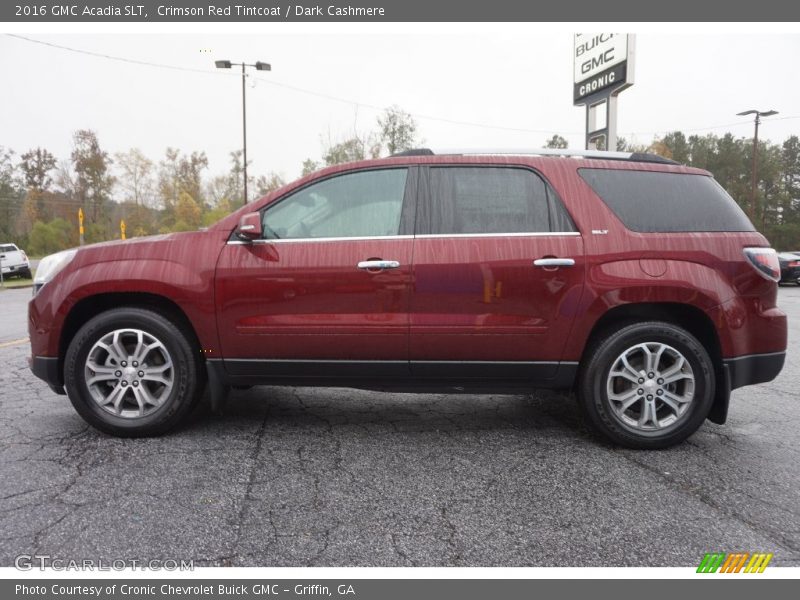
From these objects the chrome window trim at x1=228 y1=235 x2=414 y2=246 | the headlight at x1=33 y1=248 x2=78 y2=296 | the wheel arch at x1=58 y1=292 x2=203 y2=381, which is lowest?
the wheel arch at x1=58 y1=292 x2=203 y2=381

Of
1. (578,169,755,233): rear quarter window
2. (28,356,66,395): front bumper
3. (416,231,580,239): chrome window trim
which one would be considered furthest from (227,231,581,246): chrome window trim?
(28,356,66,395): front bumper

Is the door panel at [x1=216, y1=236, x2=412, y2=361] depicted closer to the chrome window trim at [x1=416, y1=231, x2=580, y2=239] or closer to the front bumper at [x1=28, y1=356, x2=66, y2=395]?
the chrome window trim at [x1=416, y1=231, x2=580, y2=239]

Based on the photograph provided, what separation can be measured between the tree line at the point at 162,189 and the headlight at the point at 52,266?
4264cm

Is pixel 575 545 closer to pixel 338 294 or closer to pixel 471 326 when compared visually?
pixel 471 326

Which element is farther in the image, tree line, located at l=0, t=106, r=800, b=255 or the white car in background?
tree line, located at l=0, t=106, r=800, b=255

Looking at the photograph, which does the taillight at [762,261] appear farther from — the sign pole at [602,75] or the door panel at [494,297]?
the sign pole at [602,75]

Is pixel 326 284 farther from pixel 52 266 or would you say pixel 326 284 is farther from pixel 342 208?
pixel 52 266

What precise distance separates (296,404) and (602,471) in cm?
229

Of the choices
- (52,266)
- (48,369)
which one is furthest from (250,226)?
(48,369)

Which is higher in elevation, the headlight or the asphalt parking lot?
the headlight

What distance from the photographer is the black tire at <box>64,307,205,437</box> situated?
3377 mm

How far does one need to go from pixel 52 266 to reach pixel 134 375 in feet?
3.00

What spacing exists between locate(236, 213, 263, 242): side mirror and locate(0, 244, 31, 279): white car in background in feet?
83.0

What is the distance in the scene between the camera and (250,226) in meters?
3.27
